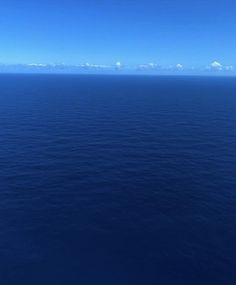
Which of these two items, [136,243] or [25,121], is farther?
[25,121]

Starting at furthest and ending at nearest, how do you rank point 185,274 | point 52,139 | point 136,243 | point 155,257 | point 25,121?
point 25,121
point 52,139
point 136,243
point 155,257
point 185,274

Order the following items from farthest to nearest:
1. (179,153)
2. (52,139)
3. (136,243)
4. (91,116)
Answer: (91,116) < (52,139) < (179,153) < (136,243)

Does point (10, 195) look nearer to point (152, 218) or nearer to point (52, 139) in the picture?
point (152, 218)

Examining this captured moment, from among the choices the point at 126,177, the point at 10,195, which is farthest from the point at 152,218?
the point at 10,195

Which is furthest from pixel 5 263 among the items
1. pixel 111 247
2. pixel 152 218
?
pixel 152 218

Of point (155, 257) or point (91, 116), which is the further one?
point (91, 116)

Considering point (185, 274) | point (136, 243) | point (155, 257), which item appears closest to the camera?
point (185, 274)
